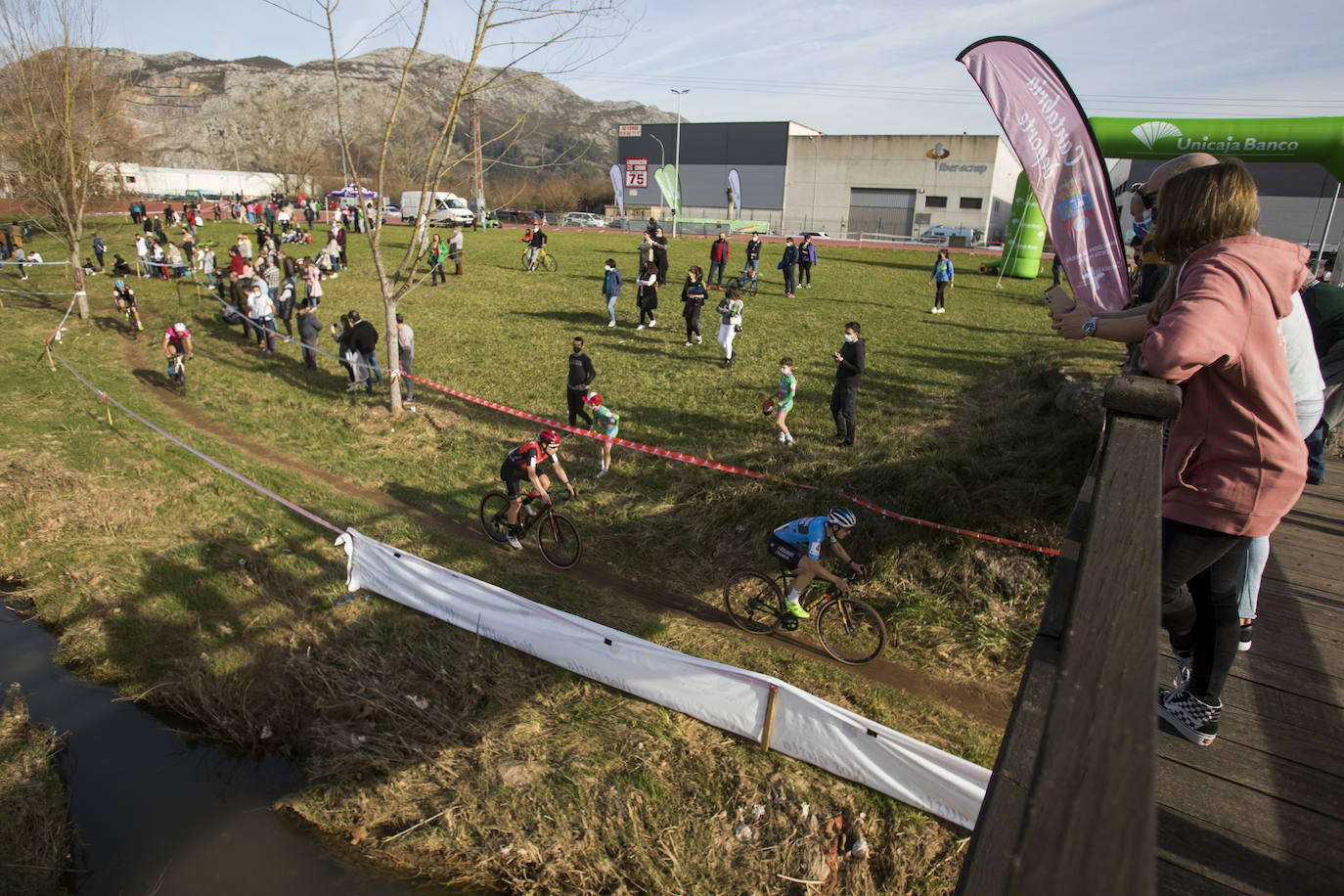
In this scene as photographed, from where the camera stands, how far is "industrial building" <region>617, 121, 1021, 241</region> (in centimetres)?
5906

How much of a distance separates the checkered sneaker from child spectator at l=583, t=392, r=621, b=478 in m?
9.14

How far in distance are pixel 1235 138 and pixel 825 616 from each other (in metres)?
14.3

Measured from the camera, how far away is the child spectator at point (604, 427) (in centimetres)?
1148

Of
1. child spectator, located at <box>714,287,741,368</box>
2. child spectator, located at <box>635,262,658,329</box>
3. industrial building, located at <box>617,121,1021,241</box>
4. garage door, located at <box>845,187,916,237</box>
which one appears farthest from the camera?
garage door, located at <box>845,187,916,237</box>

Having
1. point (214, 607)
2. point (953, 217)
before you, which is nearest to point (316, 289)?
point (214, 607)

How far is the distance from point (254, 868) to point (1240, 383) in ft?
28.7

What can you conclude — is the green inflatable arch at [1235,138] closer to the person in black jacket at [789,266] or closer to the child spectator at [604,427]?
the person in black jacket at [789,266]

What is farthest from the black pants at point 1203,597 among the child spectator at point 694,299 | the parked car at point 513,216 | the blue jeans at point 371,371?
the parked car at point 513,216

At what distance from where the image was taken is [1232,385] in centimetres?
220

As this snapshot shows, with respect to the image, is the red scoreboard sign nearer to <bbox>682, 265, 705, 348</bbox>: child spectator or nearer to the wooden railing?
<bbox>682, 265, 705, 348</bbox>: child spectator

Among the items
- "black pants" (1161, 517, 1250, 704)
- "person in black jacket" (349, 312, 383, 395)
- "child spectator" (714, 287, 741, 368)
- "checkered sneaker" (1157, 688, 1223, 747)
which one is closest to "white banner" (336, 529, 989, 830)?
"checkered sneaker" (1157, 688, 1223, 747)

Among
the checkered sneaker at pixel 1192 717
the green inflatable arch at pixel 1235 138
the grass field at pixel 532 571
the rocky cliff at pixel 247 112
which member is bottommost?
the grass field at pixel 532 571

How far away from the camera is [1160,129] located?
1545 cm

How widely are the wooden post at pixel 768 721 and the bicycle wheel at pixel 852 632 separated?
5.60 ft
